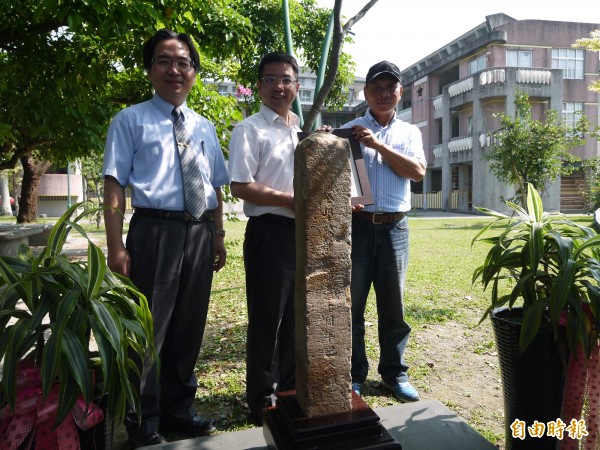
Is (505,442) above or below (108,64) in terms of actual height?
below

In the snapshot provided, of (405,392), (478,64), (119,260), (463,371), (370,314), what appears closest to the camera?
(119,260)

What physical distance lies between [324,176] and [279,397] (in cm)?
113

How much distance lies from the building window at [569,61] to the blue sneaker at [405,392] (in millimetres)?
27010

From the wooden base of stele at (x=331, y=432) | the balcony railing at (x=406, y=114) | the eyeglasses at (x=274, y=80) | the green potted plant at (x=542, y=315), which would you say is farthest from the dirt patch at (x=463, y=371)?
the balcony railing at (x=406, y=114)

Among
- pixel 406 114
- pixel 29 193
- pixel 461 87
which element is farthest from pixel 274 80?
pixel 406 114

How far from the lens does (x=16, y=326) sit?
183 centimetres

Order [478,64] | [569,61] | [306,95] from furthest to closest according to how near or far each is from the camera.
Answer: [306,95] → [569,61] → [478,64]

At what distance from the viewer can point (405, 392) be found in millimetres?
3373

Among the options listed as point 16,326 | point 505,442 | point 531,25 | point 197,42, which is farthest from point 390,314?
point 531,25

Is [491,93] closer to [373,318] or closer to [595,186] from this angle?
[595,186]

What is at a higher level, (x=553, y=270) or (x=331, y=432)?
(x=553, y=270)

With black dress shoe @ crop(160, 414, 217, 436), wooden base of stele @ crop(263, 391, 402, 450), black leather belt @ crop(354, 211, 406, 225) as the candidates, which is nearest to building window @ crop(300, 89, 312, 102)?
black leather belt @ crop(354, 211, 406, 225)

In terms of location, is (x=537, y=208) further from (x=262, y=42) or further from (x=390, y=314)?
(x=262, y=42)

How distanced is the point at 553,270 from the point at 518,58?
25.5 m
